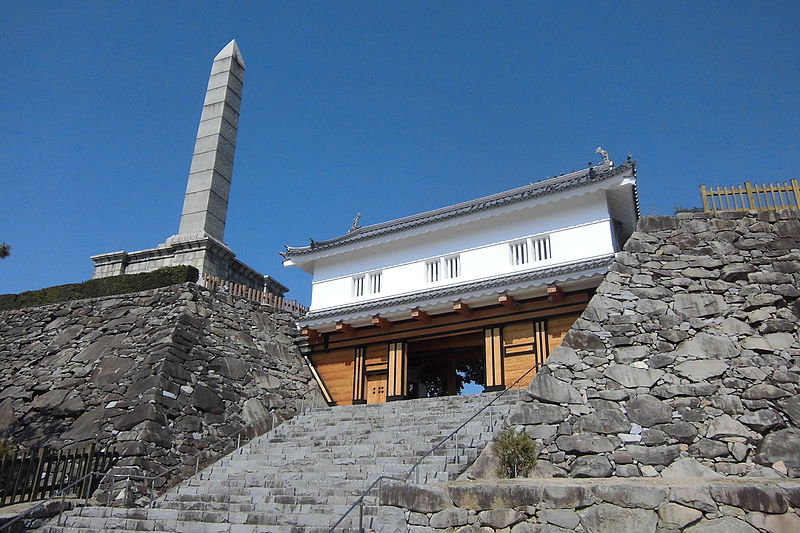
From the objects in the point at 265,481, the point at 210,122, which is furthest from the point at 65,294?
the point at 265,481

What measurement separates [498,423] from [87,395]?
10.0 metres

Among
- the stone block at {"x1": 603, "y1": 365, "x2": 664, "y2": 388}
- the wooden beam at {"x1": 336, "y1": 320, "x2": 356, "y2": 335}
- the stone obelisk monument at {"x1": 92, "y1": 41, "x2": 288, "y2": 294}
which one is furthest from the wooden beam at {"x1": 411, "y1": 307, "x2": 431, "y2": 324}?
the stone obelisk monument at {"x1": 92, "y1": 41, "x2": 288, "y2": 294}

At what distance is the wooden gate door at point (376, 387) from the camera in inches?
721

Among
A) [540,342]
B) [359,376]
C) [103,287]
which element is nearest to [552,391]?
[540,342]

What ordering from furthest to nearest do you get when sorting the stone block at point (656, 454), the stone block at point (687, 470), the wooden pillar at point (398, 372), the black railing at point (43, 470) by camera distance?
the wooden pillar at point (398, 372) < the black railing at point (43, 470) < the stone block at point (656, 454) < the stone block at point (687, 470)

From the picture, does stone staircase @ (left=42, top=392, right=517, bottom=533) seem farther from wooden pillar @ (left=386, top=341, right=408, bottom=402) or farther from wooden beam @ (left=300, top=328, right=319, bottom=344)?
wooden beam @ (left=300, top=328, right=319, bottom=344)

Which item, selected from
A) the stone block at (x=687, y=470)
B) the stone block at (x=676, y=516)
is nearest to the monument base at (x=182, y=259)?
the stone block at (x=687, y=470)

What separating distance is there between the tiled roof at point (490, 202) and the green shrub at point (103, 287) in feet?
12.5

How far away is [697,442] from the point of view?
30.9ft

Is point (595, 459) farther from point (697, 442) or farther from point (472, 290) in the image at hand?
point (472, 290)

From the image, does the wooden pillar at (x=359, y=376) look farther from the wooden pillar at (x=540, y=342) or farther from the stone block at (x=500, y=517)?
the stone block at (x=500, y=517)

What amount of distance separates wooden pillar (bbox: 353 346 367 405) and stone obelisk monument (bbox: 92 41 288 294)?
668 cm

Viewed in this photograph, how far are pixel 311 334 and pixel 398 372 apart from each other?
337 centimetres

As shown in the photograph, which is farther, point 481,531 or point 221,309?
point 221,309
